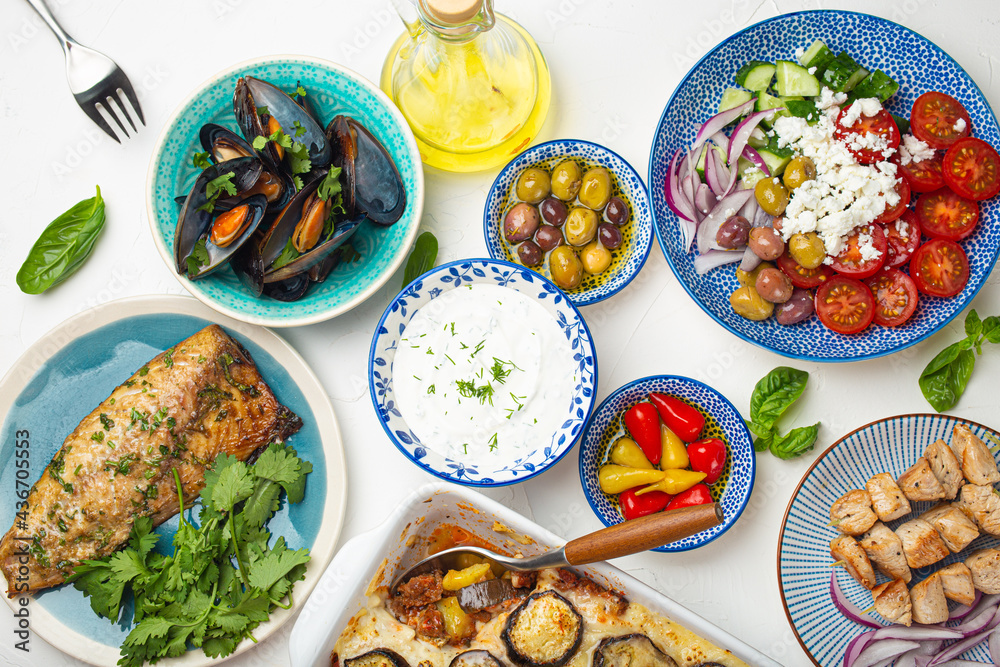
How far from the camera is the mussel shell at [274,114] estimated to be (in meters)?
2.35

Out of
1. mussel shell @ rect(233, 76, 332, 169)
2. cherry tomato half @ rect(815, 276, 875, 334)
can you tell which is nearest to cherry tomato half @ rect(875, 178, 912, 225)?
cherry tomato half @ rect(815, 276, 875, 334)

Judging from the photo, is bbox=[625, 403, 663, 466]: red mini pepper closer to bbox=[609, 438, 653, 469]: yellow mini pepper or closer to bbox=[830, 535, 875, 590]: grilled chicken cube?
bbox=[609, 438, 653, 469]: yellow mini pepper

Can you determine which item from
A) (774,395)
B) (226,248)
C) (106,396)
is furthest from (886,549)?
(106,396)

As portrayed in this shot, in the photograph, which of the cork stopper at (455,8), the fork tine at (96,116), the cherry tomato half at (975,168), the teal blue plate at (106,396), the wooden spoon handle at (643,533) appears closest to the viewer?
the wooden spoon handle at (643,533)

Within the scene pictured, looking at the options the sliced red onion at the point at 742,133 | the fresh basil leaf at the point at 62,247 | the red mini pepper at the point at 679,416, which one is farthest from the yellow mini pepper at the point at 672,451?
the fresh basil leaf at the point at 62,247

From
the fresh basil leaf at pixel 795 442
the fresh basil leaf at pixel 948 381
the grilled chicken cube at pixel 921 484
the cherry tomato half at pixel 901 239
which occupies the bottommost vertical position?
the grilled chicken cube at pixel 921 484

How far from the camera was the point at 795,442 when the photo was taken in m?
2.54

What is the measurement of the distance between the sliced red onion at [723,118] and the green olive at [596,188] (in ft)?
1.34

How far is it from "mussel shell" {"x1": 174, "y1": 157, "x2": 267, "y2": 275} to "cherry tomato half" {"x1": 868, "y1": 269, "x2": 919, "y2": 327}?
2326 mm

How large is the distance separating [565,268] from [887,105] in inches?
55.4

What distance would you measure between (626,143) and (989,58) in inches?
58.2

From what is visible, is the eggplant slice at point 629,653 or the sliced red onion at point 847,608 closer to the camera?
the eggplant slice at point 629,653

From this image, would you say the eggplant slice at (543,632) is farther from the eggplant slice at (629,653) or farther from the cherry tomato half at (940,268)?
the cherry tomato half at (940,268)

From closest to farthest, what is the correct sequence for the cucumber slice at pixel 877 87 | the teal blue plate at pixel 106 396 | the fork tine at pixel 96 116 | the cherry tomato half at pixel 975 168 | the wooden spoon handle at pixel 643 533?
the wooden spoon handle at pixel 643 533
the cherry tomato half at pixel 975 168
the cucumber slice at pixel 877 87
the teal blue plate at pixel 106 396
the fork tine at pixel 96 116
